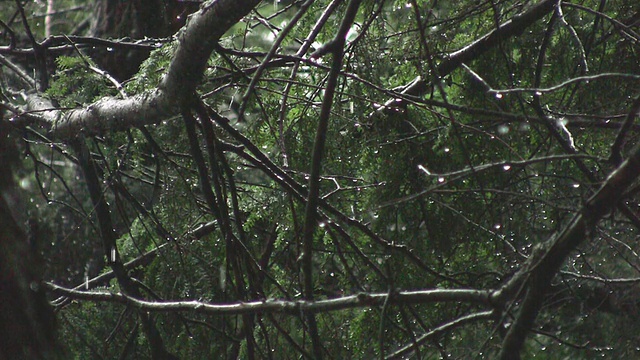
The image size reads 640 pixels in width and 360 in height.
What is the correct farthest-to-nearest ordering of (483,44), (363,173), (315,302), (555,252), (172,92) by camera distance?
1. (363,173)
2. (483,44)
3. (172,92)
4. (315,302)
5. (555,252)

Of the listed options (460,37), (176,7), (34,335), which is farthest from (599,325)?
(176,7)

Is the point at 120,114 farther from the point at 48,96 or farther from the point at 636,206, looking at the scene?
the point at 636,206

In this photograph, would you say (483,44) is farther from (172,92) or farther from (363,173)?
(172,92)

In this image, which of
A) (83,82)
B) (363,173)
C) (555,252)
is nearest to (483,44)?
(363,173)

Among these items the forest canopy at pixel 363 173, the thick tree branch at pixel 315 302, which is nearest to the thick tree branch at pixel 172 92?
the forest canopy at pixel 363 173

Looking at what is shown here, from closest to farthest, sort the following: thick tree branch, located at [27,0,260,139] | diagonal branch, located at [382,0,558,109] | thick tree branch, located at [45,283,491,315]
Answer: thick tree branch, located at [45,283,491,315] → thick tree branch, located at [27,0,260,139] → diagonal branch, located at [382,0,558,109]

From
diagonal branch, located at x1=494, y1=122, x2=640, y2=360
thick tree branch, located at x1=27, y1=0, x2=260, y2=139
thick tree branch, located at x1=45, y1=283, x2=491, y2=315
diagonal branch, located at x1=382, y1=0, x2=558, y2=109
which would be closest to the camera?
diagonal branch, located at x1=494, y1=122, x2=640, y2=360

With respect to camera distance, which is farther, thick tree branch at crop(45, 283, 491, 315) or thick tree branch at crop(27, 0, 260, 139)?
thick tree branch at crop(27, 0, 260, 139)

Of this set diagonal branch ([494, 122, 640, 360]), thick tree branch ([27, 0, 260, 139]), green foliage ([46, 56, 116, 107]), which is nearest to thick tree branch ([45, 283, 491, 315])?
diagonal branch ([494, 122, 640, 360])

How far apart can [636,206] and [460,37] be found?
103 cm

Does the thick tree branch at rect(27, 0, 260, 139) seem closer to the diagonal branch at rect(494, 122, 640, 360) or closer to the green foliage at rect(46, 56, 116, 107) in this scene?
the green foliage at rect(46, 56, 116, 107)

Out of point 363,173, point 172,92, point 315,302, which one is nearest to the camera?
point 315,302

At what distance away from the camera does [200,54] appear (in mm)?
1788

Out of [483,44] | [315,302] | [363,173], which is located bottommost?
[315,302]
